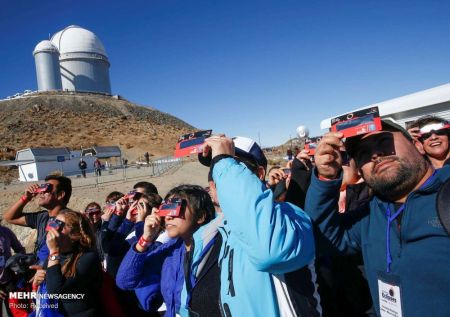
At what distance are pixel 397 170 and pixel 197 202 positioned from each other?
4.90 feet

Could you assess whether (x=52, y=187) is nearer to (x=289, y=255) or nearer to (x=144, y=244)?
(x=144, y=244)

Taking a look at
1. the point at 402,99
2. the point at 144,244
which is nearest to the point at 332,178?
the point at 144,244

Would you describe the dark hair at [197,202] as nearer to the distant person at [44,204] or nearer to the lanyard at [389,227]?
the lanyard at [389,227]

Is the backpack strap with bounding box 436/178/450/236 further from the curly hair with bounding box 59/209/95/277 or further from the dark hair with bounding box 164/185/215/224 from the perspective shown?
the curly hair with bounding box 59/209/95/277

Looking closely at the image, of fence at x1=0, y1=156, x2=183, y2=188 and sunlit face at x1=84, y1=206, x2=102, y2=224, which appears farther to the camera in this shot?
fence at x1=0, y1=156, x2=183, y2=188

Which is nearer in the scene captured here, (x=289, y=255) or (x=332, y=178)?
(x=289, y=255)

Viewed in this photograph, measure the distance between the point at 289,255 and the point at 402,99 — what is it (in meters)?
9.85

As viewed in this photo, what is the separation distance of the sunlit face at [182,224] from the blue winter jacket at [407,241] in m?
1.03

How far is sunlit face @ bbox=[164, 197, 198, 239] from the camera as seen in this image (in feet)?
7.64

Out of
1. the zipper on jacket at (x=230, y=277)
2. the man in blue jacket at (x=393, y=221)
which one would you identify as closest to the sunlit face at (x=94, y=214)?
the zipper on jacket at (x=230, y=277)

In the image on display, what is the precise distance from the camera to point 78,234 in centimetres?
300

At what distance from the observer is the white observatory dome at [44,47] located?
6338 centimetres

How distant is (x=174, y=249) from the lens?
263 cm

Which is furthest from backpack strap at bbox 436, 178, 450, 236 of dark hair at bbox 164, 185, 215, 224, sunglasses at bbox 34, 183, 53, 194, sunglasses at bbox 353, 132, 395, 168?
sunglasses at bbox 34, 183, 53, 194
